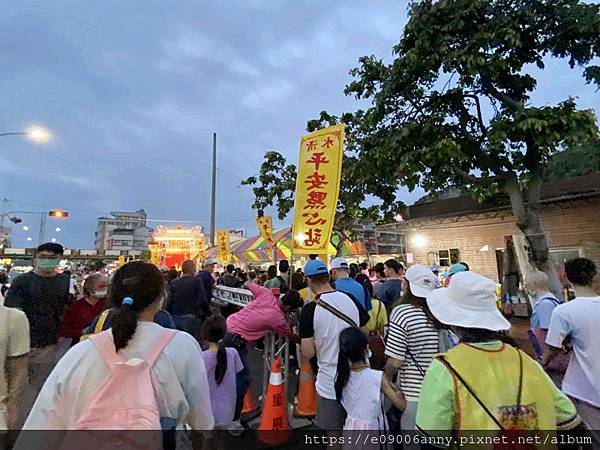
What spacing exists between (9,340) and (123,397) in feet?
5.63

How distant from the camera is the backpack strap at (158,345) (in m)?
1.40

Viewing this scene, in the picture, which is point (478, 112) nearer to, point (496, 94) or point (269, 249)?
point (496, 94)

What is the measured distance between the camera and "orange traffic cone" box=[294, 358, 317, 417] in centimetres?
422

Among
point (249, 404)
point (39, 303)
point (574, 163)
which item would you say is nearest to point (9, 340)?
point (39, 303)

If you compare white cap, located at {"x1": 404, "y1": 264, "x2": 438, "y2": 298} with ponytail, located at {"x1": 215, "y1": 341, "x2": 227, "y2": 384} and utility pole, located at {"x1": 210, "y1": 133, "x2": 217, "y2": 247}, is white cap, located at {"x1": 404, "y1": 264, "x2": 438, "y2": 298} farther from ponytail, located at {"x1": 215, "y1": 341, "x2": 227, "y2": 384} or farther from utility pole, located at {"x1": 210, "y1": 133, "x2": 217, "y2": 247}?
utility pole, located at {"x1": 210, "y1": 133, "x2": 217, "y2": 247}

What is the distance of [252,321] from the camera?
3998 mm

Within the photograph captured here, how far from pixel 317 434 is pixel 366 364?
2027mm

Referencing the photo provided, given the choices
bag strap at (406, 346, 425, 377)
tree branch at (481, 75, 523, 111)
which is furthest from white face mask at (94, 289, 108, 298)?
tree branch at (481, 75, 523, 111)

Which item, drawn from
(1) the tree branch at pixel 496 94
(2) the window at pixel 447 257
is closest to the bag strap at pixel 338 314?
(1) the tree branch at pixel 496 94

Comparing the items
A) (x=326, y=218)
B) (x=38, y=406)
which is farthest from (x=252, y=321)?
(x=38, y=406)

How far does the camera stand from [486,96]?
318 inches

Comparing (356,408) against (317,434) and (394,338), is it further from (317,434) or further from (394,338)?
(317,434)

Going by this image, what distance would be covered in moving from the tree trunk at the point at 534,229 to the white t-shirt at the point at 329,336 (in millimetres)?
6394

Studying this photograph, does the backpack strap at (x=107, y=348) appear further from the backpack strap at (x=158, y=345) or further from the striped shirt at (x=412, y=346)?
the striped shirt at (x=412, y=346)
